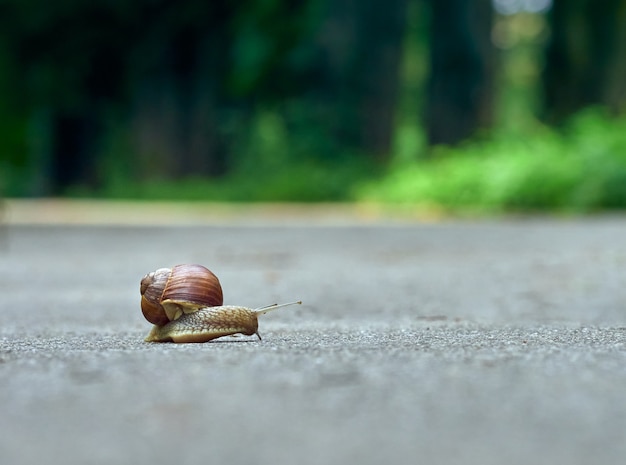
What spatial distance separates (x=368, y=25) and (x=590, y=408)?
69.1 ft

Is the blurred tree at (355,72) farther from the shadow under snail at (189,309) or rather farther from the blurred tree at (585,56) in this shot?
the shadow under snail at (189,309)

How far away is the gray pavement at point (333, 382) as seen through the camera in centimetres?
201

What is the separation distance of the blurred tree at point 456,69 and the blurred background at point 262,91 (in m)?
0.03

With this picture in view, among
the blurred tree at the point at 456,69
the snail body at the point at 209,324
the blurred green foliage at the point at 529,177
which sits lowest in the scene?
the blurred green foliage at the point at 529,177

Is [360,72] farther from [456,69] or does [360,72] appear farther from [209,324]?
[209,324]

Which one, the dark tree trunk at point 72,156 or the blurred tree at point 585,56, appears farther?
the dark tree trunk at point 72,156

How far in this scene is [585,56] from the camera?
2198 cm

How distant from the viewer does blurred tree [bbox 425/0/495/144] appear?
2238cm

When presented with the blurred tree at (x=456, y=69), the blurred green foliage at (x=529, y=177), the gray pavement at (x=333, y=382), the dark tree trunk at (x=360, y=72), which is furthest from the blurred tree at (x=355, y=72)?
the gray pavement at (x=333, y=382)

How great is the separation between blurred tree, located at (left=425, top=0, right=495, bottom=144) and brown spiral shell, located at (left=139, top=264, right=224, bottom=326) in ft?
62.3

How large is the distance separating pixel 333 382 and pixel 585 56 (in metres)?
20.4

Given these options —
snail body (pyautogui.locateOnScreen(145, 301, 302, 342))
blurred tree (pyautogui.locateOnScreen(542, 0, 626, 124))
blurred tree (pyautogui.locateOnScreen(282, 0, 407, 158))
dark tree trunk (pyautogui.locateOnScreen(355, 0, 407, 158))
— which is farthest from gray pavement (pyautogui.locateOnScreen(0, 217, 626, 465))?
dark tree trunk (pyautogui.locateOnScreen(355, 0, 407, 158))

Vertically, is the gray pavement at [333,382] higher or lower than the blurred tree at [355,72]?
lower

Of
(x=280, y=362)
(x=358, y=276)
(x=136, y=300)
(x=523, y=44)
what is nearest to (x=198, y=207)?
(x=358, y=276)
